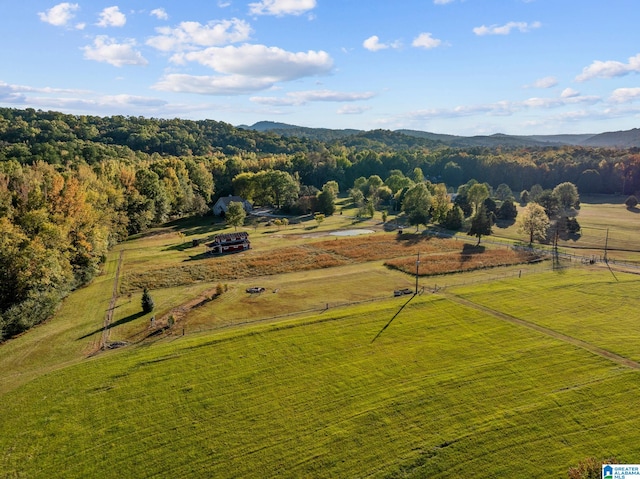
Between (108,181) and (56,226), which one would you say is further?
(108,181)

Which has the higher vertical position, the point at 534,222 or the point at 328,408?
the point at 534,222

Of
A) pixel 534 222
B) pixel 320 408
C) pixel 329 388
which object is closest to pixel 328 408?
pixel 320 408

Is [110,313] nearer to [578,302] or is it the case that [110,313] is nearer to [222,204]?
[578,302]

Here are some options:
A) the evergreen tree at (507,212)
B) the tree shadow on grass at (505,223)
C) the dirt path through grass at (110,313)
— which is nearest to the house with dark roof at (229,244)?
the dirt path through grass at (110,313)

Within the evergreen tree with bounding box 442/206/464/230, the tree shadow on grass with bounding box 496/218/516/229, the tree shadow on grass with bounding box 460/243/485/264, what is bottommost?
the tree shadow on grass with bounding box 460/243/485/264

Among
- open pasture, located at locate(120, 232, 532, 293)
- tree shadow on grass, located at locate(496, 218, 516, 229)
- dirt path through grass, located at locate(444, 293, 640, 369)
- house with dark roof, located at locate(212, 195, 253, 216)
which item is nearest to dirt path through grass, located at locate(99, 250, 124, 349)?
open pasture, located at locate(120, 232, 532, 293)

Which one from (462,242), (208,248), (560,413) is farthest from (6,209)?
(462,242)

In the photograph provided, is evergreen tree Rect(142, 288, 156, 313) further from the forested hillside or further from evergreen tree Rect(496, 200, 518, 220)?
evergreen tree Rect(496, 200, 518, 220)

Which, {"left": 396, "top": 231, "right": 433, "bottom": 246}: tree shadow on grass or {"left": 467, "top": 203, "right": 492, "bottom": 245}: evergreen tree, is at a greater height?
{"left": 467, "top": 203, "right": 492, "bottom": 245}: evergreen tree
